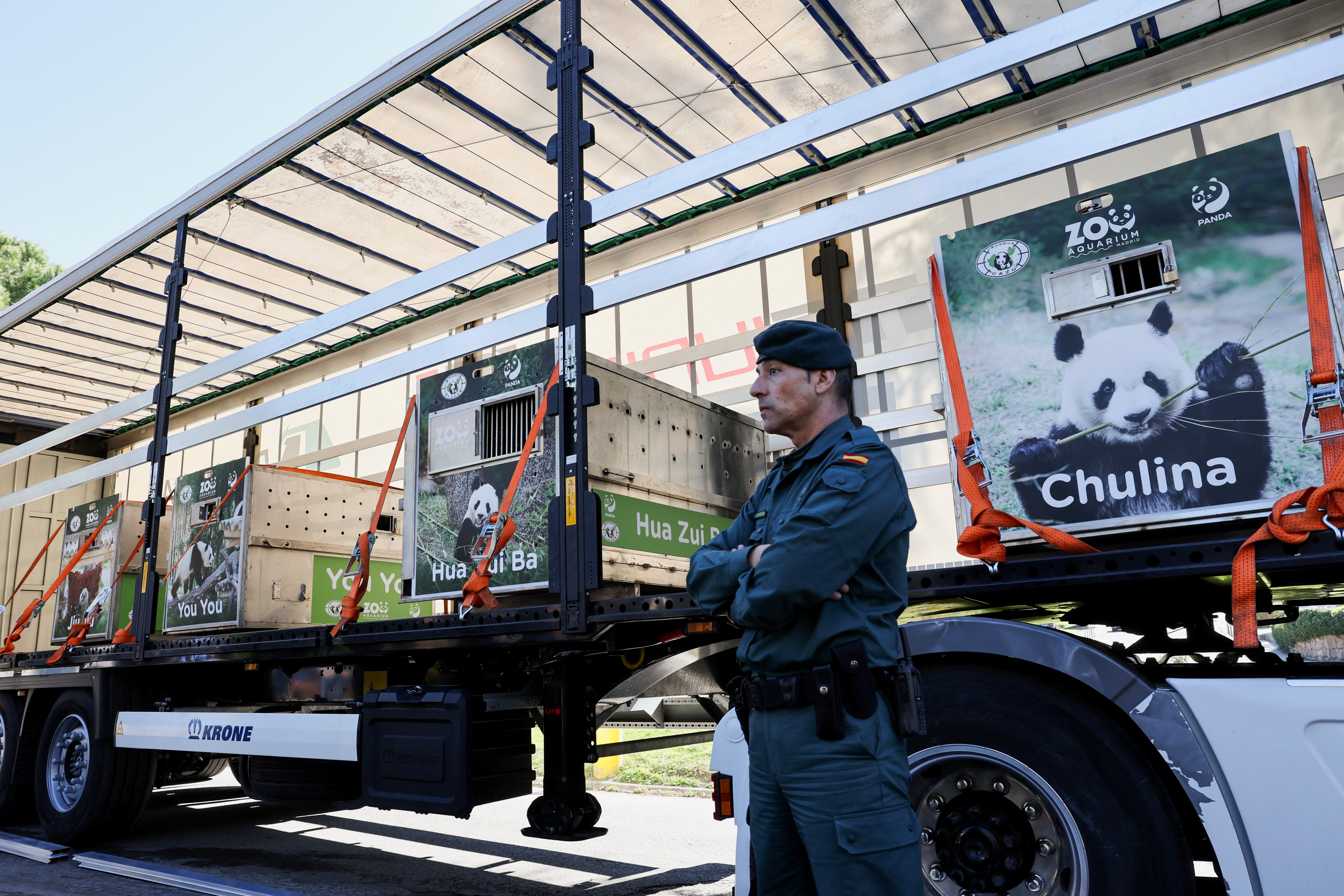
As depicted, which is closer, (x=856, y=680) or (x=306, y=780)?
(x=856, y=680)

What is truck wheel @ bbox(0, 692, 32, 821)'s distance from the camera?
251 inches

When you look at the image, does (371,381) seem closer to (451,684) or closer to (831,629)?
(451,684)

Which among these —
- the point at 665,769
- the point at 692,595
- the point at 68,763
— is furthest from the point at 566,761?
the point at 665,769

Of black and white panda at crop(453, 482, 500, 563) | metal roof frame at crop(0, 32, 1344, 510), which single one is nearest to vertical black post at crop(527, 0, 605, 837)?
metal roof frame at crop(0, 32, 1344, 510)

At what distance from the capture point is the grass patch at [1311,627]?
4.96m

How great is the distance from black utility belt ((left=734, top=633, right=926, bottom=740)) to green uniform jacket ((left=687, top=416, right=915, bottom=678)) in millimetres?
33

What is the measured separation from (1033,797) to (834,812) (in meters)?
0.92

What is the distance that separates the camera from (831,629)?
79.7 inches

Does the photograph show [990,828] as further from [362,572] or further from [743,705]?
[362,572]

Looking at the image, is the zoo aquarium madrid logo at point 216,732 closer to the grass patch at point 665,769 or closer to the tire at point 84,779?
the tire at point 84,779

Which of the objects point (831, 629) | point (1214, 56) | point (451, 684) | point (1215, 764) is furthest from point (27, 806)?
point (1214, 56)

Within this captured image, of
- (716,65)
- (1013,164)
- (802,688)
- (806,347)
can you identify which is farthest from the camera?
(716,65)

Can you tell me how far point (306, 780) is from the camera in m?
4.70

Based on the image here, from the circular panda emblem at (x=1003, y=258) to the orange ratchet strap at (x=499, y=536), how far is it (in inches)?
66.1
